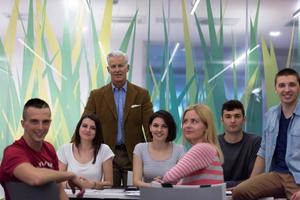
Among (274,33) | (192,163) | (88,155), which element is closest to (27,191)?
(192,163)

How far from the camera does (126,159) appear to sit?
379 centimetres

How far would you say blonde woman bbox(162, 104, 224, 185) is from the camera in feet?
6.89

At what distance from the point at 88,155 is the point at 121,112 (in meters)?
0.62

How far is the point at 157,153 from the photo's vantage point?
3359 mm

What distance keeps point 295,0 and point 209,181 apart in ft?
12.1

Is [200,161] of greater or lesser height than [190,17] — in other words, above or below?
below

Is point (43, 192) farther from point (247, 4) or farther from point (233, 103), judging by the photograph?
point (247, 4)

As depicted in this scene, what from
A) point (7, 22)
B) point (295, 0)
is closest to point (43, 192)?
point (7, 22)

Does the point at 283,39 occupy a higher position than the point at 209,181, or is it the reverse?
the point at 283,39

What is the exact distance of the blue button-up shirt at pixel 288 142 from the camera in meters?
3.02

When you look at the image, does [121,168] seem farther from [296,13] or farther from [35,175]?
[296,13]

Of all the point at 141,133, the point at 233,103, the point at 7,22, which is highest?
the point at 7,22

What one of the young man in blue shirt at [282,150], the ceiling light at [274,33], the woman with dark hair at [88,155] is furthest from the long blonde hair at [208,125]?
the ceiling light at [274,33]

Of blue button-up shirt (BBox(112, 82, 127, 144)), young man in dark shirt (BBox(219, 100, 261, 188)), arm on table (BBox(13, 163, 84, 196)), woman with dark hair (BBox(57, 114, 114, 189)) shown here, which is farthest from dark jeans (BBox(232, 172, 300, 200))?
arm on table (BBox(13, 163, 84, 196))
